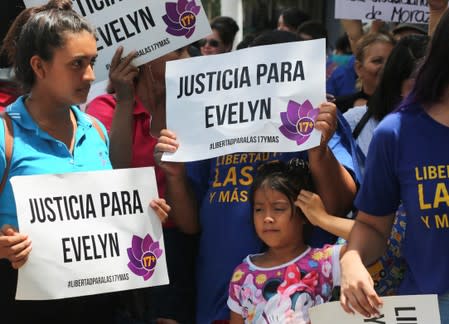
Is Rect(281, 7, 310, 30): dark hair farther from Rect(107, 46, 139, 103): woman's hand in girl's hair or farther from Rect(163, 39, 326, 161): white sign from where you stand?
Rect(163, 39, 326, 161): white sign

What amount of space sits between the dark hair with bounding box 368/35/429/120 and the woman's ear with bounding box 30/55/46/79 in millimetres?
1874

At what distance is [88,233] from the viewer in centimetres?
362

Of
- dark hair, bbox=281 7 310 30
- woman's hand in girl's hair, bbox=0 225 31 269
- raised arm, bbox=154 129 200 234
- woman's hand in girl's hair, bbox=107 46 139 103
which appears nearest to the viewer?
woman's hand in girl's hair, bbox=0 225 31 269

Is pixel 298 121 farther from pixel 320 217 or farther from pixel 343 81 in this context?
pixel 343 81

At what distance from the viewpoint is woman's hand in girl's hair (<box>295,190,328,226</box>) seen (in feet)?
11.9

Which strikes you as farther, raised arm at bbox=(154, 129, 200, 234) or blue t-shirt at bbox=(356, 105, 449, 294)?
raised arm at bbox=(154, 129, 200, 234)

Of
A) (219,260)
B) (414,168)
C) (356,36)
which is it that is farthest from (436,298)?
(356,36)

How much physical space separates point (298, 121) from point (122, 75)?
101 centimetres

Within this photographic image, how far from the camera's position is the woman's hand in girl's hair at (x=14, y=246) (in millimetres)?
3330

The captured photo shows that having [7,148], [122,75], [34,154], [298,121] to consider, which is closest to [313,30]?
[122,75]

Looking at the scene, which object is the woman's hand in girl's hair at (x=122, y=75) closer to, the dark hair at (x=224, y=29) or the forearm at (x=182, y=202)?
the forearm at (x=182, y=202)

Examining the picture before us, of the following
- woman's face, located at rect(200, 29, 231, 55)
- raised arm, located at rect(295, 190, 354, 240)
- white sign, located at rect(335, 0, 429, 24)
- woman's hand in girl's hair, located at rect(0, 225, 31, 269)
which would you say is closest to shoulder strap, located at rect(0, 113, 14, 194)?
woman's hand in girl's hair, located at rect(0, 225, 31, 269)

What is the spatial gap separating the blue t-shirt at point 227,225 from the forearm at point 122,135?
1.35 feet

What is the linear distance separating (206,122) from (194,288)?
87cm
